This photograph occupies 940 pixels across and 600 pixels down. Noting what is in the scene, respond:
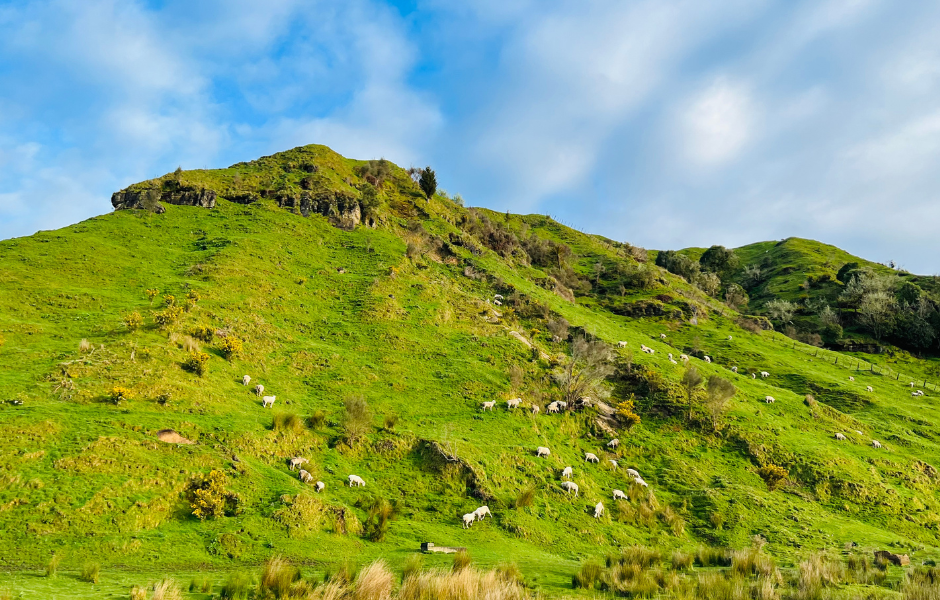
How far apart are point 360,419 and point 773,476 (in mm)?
29641

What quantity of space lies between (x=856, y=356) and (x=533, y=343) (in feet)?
238

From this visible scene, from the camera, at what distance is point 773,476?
31.8 m

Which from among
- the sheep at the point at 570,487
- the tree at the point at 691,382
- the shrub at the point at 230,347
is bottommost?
the sheep at the point at 570,487

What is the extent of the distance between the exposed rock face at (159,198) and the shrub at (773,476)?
240ft

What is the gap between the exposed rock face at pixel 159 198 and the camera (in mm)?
60531

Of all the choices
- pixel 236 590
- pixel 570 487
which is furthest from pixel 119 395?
pixel 570 487

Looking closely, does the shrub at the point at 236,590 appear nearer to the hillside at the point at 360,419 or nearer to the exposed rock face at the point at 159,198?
the hillside at the point at 360,419

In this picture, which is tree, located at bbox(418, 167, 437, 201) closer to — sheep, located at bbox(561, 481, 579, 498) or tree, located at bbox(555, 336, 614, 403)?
tree, located at bbox(555, 336, 614, 403)

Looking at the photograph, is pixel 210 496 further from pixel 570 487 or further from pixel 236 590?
pixel 570 487

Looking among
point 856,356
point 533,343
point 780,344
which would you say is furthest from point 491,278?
point 856,356

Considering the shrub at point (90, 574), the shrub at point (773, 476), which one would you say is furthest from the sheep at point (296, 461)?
the shrub at point (773, 476)

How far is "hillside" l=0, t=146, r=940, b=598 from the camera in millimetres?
17062

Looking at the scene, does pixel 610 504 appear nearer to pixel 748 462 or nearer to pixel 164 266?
pixel 748 462

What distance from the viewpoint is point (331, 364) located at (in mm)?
36281
